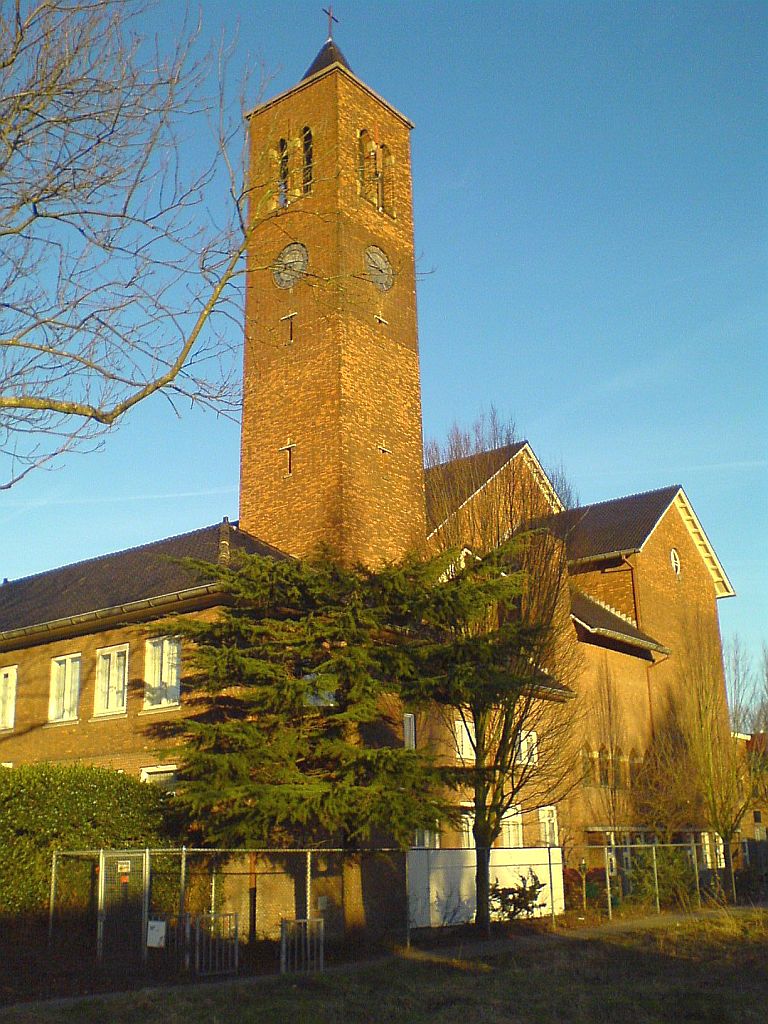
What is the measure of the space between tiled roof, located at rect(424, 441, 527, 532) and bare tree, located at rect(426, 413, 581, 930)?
2cm

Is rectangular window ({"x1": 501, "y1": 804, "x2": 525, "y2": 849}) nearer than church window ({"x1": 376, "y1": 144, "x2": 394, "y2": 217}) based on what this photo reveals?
Yes

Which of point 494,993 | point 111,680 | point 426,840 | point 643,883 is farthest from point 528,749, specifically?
point 494,993

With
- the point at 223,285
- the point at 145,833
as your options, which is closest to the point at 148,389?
the point at 223,285

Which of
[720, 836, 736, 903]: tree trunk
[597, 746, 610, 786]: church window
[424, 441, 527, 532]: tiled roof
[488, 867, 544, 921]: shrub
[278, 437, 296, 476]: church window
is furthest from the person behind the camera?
[597, 746, 610, 786]: church window

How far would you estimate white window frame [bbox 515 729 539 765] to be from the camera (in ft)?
74.3

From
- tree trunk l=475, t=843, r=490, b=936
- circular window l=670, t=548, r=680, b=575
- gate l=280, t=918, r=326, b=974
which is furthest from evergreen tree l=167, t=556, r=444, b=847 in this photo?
circular window l=670, t=548, r=680, b=575

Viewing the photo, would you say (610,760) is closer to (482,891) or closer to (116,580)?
(482,891)

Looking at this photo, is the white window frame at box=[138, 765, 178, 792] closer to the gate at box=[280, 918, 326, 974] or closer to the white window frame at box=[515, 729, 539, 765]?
the gate at box=[280, 918, 326, 974]

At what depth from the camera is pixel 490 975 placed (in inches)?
568

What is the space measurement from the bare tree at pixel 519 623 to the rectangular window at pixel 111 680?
23.1ft

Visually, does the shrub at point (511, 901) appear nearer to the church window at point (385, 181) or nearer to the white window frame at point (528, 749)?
the white window frame at point (528, 749)

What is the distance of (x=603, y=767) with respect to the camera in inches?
1211

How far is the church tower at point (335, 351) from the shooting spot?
933 inches

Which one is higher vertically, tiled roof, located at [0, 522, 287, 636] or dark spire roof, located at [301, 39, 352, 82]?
dark spire roof, located at [301, 39, 352, 82]
